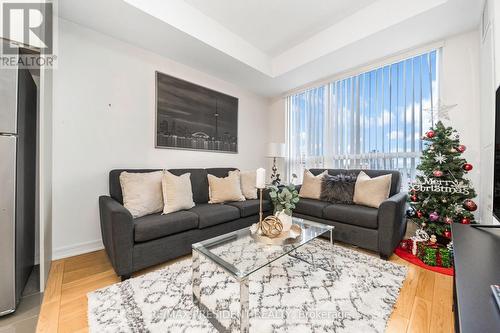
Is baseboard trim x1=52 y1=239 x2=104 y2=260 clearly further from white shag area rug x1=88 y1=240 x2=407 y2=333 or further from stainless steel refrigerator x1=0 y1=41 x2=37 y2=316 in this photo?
white shag area rug x1=88 y1=240 x2=407 y2=333

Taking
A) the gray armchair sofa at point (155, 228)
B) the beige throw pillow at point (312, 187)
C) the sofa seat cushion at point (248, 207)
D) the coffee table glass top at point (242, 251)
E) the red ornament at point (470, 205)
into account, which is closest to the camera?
the coffee table glass top at point (242, 251)

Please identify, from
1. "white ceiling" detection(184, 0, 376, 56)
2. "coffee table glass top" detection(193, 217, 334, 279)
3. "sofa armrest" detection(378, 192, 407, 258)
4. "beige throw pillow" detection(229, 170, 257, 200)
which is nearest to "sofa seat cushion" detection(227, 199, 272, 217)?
"beige throw pillow" detection(229, 170, 257, 200)

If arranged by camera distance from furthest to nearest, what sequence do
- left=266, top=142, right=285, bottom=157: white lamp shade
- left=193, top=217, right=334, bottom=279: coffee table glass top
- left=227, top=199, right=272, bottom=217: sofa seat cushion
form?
left=266, top=142, right=285, bottom=157: white lamp shade → left=227, top=199, right=272, bottom=217: sofa seat cushion → left=193, top=217, right=334, bottom=279: coffee table glass top

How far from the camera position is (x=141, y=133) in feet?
8.94

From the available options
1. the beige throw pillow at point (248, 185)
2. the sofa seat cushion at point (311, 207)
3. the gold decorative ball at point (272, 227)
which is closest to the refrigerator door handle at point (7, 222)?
the gold decorative ball at point (272, 227)

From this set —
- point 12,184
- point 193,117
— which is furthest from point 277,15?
point 12,184

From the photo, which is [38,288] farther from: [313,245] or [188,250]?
[313,245]

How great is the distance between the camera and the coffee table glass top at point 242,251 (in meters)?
1.20

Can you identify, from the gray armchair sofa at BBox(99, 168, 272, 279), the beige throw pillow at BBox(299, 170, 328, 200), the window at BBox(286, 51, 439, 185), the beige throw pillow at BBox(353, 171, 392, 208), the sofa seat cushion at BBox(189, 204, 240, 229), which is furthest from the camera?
the beige throw pillow at BBox(299, 170, 328, 200)

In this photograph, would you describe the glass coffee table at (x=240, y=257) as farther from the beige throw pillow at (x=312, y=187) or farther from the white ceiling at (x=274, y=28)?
the white ceiling at (x=274, y=28)

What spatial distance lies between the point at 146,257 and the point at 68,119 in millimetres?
1686

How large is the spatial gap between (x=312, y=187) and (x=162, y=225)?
6.87 ft

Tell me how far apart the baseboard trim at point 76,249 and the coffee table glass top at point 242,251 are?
5.50ft

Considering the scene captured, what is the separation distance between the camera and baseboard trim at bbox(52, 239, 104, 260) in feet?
7.03
